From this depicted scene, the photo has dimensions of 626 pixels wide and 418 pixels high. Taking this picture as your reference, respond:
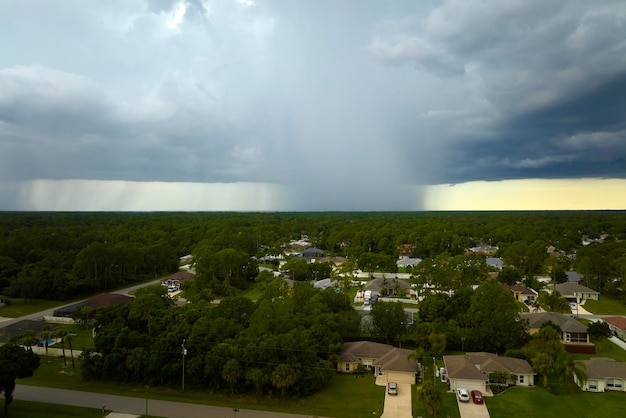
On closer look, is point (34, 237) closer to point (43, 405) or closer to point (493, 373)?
point (43, 405)

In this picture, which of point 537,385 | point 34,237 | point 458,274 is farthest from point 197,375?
point 34,237

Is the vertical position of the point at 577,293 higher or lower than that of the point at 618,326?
higher

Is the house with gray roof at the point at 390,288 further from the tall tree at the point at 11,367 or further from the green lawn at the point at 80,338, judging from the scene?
the tall tree at the point at 11,367

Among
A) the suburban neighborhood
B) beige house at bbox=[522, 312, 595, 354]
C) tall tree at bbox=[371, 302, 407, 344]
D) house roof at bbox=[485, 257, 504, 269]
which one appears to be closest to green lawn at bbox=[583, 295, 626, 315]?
the suburban neighborhood

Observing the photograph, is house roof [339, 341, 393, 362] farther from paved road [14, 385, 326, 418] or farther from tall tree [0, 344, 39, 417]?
tall tree [0, 344, 39, 417]

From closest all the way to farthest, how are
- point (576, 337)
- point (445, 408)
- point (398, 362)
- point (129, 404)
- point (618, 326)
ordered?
point (445, 408) → point (129, 404) → point (398, 362) → point (576, 337) → point (618, 326)

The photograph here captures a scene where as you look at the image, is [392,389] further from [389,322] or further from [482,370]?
[389,322]

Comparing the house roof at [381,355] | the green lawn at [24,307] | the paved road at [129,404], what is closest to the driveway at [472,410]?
the house roof at [381,355]

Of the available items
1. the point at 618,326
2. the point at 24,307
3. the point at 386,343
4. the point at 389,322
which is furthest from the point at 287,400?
the point at 24,307
